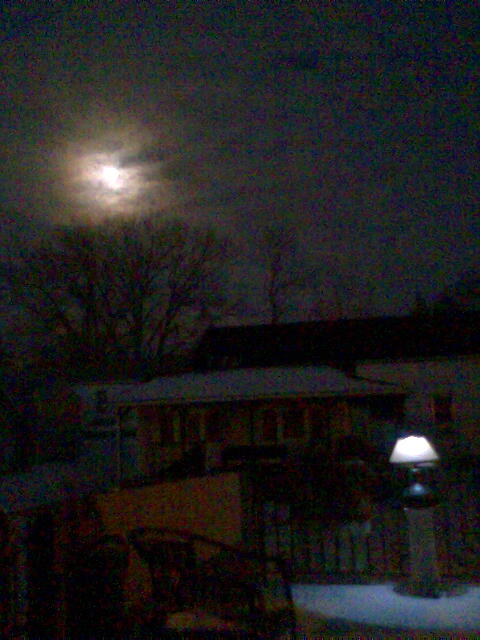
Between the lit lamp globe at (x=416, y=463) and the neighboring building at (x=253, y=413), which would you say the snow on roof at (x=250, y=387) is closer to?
the neighboring building at (x=253, y=413)

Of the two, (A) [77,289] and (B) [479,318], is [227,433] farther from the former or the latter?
(A) [77,289]

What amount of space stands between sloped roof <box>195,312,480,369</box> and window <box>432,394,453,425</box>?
1.26 meters

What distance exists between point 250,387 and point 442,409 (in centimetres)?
663

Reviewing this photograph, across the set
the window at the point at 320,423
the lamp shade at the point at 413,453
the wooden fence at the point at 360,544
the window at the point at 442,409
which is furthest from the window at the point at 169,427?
the lamp shade at the point at 413,453

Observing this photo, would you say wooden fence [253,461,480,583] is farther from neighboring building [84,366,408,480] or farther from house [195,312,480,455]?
house [195,312,480,455]

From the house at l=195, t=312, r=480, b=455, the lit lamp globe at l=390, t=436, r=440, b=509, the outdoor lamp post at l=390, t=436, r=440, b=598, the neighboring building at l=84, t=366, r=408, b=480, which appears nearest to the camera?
the outdoor lamp post at l=390, t=436, r=440, b=598

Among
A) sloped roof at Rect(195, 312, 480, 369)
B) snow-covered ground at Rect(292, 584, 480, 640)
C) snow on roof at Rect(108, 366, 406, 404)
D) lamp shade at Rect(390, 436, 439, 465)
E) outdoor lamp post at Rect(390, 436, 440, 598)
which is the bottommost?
snow-covered ground at Rect(292, 584, 480, 640)

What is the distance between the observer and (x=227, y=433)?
64.0ft

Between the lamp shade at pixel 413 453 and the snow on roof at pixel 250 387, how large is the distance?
10.4m

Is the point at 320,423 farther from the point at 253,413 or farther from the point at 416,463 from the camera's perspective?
the point at 416,463

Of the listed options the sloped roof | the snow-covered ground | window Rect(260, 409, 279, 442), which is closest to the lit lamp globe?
the snow-covered ground

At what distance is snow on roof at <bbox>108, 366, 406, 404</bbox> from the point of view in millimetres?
17031

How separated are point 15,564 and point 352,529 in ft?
16.5

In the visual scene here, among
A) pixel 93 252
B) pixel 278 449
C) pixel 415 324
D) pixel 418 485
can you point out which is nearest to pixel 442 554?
pixel 418 485
